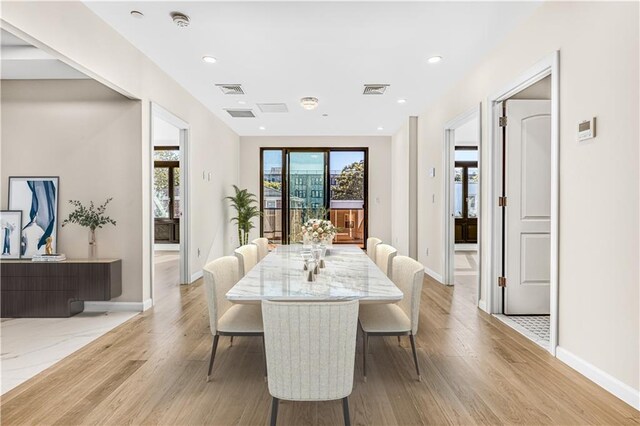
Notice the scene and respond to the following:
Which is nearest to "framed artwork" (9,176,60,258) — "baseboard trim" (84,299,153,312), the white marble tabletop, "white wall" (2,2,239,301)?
"baseboard trim" (84,299,153,312)

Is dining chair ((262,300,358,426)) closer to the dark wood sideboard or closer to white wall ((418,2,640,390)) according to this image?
white wall ((418,2,640,390))

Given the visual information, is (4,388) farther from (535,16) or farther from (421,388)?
(535,16)

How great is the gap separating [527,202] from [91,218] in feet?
14.8

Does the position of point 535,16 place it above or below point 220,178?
above

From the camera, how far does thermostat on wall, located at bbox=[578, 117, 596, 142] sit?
90.8 inches

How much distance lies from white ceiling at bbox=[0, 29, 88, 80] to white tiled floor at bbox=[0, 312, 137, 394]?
251 cm

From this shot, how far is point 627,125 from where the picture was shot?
2.05 meters

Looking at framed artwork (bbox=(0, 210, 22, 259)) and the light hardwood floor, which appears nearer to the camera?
the light hardwood floor

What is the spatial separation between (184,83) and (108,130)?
1.28m

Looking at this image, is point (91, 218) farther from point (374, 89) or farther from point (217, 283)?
point (374, 89)

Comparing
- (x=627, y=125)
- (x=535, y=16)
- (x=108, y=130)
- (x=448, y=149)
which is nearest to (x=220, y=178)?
(x=108, y=130)

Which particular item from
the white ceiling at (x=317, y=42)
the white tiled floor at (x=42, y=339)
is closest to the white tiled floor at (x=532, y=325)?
the white ceiling at (x=317, y=42)

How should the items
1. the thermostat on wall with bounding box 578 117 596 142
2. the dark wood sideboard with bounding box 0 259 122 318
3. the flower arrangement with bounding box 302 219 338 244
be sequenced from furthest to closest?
the dark wood sideboard with bounding box 0 259 122 318 → the flower arrangement with bounding box 302 219 338 244 → the thermostat on wall with bounding box 578 117 596 142

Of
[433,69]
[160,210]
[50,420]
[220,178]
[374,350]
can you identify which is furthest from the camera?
[160,210]
